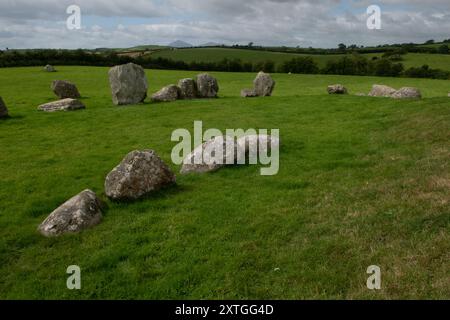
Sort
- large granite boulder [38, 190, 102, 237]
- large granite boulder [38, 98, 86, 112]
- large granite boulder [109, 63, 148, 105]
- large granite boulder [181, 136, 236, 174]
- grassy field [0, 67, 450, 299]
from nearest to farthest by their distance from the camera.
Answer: grassy field [0, 67, 450, 299] → large granite boulder [38, 190, 102, 237] → large granite boulder [181, 136, 236, 174] → large granite boulder [38, 98, 86, 112] → large granite boulder [109, 63, 148, 105]

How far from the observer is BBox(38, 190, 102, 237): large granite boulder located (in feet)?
37.9

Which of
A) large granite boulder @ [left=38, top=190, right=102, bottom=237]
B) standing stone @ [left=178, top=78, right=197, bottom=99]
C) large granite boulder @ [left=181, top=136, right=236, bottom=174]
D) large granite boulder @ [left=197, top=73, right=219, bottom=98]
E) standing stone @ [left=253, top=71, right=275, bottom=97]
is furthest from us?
standing stone @ [left=253, top=71, right=275, bottom=97]

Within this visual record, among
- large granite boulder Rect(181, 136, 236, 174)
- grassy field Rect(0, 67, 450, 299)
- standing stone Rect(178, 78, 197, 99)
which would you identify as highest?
standing stone Rect(178, 78, 197, 99)

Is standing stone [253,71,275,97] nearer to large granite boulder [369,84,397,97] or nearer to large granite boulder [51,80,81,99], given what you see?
large granite boulder [369,84,397,97]

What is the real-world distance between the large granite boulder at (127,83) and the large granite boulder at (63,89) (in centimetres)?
740

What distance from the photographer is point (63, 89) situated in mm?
39625

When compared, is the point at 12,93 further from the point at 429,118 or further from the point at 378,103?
the point at 429,118

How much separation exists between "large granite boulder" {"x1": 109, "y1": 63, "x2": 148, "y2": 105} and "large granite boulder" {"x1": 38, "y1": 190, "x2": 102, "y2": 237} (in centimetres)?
2337

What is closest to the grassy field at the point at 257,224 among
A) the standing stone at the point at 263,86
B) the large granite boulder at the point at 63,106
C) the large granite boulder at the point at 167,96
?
the large granite boulder at the point at 63,106

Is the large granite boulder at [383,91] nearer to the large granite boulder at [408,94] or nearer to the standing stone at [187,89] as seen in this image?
the large granite boulder at [408,94]

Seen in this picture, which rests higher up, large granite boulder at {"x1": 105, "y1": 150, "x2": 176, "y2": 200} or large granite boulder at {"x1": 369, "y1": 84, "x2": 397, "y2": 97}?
large granite boulder at {"x1": 369, "y1": 84, "x2": 397, "y2": 97}

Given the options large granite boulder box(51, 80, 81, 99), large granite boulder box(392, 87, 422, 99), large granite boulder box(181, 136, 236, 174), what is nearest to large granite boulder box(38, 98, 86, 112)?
large granite boulder box(51, 80, 81, 99)

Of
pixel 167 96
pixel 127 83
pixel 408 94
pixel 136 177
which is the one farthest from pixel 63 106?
pixel 408 94

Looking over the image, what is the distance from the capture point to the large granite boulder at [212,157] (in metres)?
16.4
